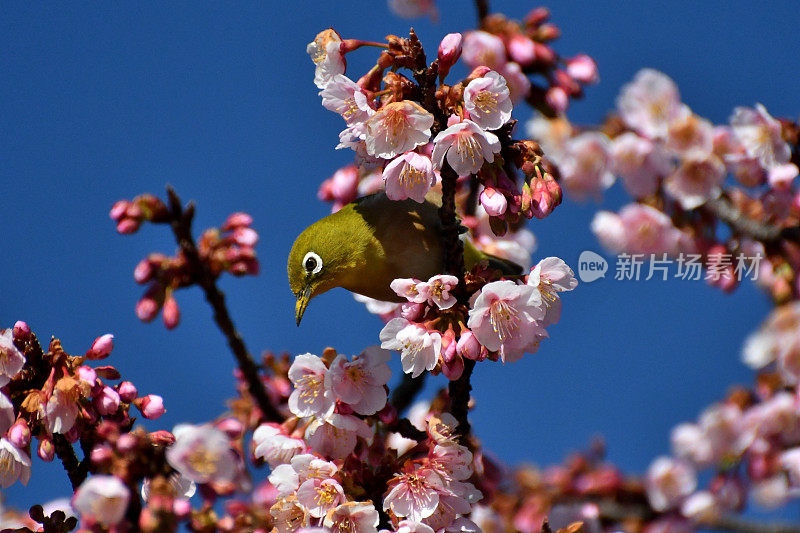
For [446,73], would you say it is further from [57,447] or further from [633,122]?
[57,447]

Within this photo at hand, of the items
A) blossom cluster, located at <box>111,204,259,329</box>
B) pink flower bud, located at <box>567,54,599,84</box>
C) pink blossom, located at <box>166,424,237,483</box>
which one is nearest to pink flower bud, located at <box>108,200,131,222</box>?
blossom cluster, located at <box>111,204,259,329</box>

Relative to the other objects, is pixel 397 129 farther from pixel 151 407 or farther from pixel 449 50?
pixel 151 407

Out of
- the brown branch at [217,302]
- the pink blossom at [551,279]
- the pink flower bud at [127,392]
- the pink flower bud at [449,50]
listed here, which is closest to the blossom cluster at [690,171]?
the pink blossom at [551,279]

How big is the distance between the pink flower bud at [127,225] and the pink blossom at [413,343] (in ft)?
5.36

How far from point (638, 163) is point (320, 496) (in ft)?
6.49

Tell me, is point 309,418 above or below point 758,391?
below

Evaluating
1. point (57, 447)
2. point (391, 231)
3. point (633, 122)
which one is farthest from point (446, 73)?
point (57, 447)

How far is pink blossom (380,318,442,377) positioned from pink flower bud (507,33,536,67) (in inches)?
79.2

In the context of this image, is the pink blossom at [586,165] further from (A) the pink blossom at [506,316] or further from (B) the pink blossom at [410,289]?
(B) the pink blossom at [410,289]

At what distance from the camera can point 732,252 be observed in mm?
3545

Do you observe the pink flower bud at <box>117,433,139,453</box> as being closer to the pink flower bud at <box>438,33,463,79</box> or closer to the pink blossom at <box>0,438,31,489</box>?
the pink blossom at <box>0,438,31,489</box>

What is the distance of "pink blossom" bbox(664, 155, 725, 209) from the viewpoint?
3.39 metres

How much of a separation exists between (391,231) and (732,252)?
5.80ft

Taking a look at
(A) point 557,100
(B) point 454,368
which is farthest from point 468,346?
(A) point 557,100
